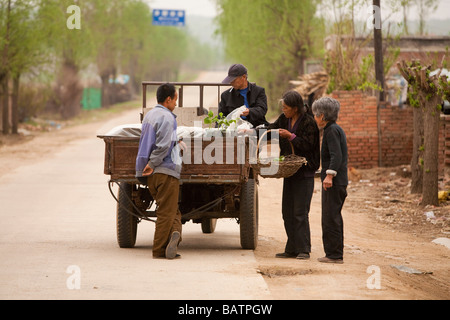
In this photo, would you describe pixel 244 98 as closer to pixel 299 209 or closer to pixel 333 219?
pixel 299 209

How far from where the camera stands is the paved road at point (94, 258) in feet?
21.9

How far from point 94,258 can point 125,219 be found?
81cm

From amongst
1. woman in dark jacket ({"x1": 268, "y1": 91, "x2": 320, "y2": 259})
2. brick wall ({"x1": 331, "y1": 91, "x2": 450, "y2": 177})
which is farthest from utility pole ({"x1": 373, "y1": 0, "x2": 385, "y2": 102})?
woman in dark jacket ({"x1": 268, "y1": 91, "x2": 320, "y2": 259})

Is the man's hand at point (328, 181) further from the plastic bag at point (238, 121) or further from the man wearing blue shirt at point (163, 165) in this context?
the man wearing blue shirt at point (163, 165)

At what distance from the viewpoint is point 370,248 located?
1053cm

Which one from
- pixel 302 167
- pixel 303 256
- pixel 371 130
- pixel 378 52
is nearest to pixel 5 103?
pixel 378 52

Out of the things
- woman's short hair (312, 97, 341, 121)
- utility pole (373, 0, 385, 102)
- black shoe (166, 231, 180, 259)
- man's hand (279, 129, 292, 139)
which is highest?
utility pole (373, 0, 385, 102)

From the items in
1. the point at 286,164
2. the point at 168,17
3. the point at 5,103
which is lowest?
the point at 286,164

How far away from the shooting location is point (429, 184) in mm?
14203

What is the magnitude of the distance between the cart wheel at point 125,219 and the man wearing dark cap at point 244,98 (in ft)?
5.06

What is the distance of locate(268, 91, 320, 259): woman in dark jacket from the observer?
8.73m

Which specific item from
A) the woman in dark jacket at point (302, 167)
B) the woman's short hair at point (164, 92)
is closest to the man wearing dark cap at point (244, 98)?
the woman in dark jacket at point (302, 167)

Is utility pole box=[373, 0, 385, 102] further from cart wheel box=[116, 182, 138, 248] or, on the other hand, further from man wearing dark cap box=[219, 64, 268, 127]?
cart wheel box=[116, 182, 138, 248]

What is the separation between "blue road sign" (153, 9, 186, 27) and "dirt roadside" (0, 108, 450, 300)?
32.5 meters
